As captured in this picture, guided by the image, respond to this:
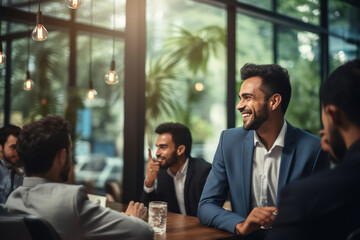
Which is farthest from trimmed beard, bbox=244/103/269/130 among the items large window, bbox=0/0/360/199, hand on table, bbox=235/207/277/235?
large window, bbox=0/0/360/199

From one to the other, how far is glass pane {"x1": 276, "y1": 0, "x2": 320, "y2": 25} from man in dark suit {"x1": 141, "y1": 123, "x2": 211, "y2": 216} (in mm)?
3036

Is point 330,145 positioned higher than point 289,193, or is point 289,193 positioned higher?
point 330,145

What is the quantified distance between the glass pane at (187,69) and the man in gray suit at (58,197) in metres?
3.41

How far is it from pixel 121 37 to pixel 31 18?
1.63 meters

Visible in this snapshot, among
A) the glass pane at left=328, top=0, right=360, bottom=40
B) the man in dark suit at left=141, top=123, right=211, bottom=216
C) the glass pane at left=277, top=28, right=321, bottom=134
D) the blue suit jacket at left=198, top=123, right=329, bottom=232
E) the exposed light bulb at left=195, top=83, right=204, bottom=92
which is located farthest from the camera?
the glass pane at left=328, top=0, right=360, bottom=40

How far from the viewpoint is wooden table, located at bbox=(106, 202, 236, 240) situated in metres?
2.03

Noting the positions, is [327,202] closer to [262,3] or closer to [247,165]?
[247,165]

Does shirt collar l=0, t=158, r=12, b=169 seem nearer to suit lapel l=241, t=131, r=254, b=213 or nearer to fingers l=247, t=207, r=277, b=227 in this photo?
suit lapel l=241, t=131, r=254, b=213

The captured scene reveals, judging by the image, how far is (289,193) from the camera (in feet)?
4.10

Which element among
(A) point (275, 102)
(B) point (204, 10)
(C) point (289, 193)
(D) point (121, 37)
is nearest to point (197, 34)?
(B) point (204, 10)

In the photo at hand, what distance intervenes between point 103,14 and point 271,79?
5053 millimetres

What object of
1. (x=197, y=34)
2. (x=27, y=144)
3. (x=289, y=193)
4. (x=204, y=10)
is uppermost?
(x=204, y=10)

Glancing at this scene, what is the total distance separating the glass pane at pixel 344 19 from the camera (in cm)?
661

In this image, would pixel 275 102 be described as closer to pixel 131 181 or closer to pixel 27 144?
pixel 27 144
